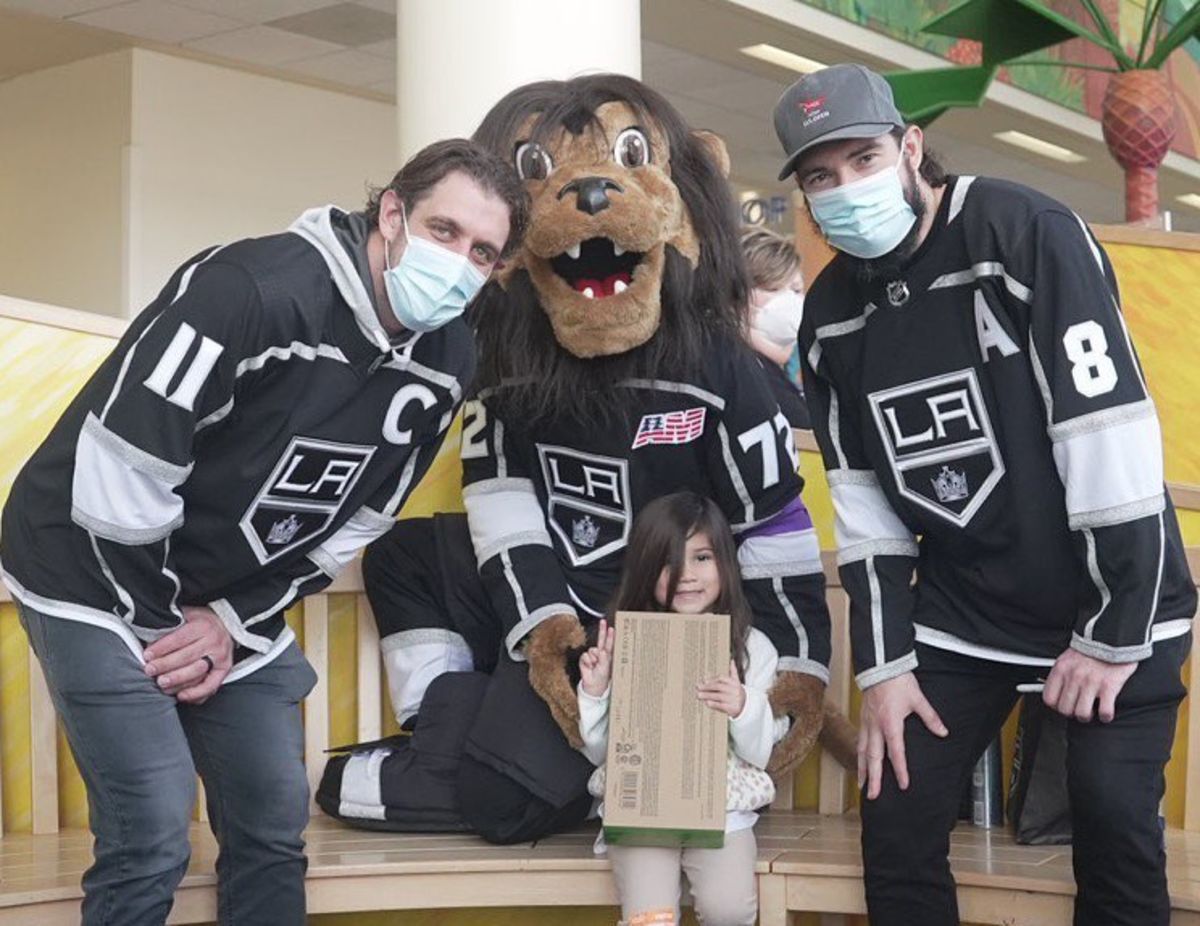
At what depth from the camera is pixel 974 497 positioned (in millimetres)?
2766

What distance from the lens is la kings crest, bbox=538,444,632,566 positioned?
3.35 metres

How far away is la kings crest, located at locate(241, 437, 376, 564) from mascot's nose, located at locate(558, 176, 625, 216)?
0.60 meters

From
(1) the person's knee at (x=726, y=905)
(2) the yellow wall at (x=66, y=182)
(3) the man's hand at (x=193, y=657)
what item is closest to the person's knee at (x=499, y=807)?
(1) the person's knee at (x=726, y=905)

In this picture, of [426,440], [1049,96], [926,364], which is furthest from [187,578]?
[1049,96]

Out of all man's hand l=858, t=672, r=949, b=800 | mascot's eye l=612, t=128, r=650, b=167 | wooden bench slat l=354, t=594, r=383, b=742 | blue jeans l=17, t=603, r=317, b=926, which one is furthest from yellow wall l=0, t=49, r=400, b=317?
man's hand l=858, t=672, r=949, b=800

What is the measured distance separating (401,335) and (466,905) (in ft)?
3.45

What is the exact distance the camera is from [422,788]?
3379 millimetres

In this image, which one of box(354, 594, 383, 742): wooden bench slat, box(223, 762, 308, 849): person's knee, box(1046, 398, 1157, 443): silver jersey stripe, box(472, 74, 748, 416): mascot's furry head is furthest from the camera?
box(354, 594, 383, 742): wooden bench slat

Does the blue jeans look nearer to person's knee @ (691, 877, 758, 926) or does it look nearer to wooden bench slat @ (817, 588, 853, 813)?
person's knee @ (691, 877, 758, 926)

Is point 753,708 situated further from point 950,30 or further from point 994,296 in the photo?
point 950,30

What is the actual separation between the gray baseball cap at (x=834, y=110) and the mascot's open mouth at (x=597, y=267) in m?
0.51

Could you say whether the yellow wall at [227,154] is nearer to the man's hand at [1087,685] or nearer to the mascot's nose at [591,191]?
the mascot's nose at [591,191]

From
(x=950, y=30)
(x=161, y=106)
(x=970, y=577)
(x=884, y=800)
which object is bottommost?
(x=884, y=800)

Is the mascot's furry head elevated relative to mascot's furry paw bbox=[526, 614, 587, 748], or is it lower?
elevated
